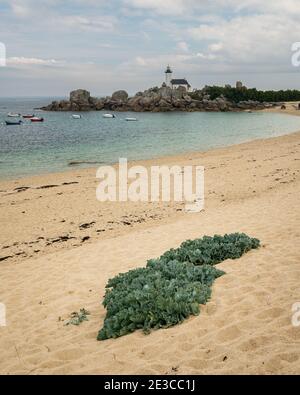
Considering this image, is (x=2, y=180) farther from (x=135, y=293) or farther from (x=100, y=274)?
(x=135, y=293)

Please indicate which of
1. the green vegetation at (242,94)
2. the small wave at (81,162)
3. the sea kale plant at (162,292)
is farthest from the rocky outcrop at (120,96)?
the sea kale plant at (162,292)

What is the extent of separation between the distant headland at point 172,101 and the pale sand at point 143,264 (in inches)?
Answer: 4364

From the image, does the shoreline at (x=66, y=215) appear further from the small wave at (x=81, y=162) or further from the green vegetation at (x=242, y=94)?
the green vegetation at (x=242, y=94)

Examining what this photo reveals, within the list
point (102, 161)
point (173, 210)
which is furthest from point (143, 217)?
point (102, 161)

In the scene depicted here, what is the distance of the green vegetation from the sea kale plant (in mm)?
141042

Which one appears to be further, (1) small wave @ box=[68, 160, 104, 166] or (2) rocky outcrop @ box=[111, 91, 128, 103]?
(2) rocky outcrop @ box=[111, 91, 128, 103]

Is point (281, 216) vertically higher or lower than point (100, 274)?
higher

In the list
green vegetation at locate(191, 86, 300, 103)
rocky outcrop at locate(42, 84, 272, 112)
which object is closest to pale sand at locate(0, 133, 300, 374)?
rocky outcrop at locate(42, 84, 272, 112)

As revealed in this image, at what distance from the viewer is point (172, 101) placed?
125250mm

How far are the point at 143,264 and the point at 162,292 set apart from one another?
3110 millimetres

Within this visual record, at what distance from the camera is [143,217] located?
14.2 metres

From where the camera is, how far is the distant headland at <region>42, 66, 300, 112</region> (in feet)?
409

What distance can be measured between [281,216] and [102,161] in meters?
22.7

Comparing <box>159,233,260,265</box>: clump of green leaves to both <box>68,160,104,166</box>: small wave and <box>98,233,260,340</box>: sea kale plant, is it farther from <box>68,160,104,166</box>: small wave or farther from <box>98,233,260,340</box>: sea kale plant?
<box>68,160,104,166</box>: small wave
